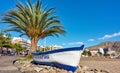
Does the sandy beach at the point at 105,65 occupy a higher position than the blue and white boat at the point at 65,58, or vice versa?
the blue and white boat at the point at 65,58

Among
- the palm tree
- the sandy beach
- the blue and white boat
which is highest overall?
the palm tree

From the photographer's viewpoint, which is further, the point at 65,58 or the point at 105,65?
the point at 105,65

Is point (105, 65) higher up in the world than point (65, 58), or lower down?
lower down

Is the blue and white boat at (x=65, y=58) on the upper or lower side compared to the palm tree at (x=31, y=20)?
lower

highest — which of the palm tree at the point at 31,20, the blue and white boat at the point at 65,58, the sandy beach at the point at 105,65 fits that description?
the palm tree at the point at 31,20

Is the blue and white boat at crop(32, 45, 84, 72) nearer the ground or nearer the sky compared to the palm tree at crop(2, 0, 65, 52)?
nearer the ground

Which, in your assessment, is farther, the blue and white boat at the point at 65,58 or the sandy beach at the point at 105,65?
the sandy beach at the point at 105,65

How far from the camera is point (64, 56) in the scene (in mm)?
15078

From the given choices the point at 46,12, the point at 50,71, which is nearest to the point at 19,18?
the point at 46,12

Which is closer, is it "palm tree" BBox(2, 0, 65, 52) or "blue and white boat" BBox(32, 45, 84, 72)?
"blue and white boat" BBox(32, 45, 84, 72)

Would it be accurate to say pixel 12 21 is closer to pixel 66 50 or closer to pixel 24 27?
pixel 24 27

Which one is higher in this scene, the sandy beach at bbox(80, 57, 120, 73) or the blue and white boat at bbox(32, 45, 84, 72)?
the blue and white boat at bbox(32, 45, 84, 72)

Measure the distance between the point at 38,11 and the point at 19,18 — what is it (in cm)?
217

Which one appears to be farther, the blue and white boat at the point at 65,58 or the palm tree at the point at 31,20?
the palm tree at the point at 31,20
